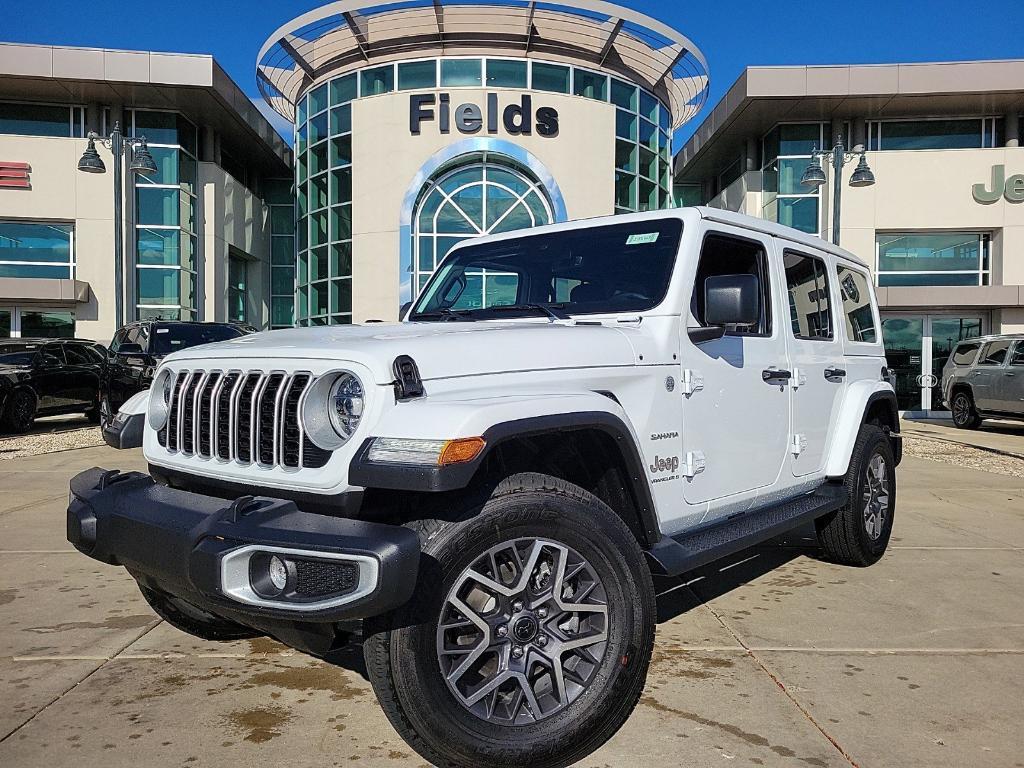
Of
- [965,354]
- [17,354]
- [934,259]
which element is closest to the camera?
[17,354]

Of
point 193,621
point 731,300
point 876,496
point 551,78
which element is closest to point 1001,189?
point 551,78

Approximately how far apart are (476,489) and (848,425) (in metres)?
3.05

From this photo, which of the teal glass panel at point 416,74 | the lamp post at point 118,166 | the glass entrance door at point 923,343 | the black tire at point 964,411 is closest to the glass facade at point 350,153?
the teal glass panel at point 416,74

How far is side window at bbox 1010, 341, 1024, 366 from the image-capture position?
14.8 metres

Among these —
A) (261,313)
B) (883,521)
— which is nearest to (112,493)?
(883,521)

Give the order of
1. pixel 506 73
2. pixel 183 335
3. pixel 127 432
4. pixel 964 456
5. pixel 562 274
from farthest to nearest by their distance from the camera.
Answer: pixel 506 73 < pixel 183 335 < pixel 964 456 < pixel 562 274 < pixel 127 432

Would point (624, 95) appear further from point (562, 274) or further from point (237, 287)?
point (562, 274)

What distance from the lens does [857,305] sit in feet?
17.7

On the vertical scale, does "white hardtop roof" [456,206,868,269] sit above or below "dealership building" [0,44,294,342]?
below

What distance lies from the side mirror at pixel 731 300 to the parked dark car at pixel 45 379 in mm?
12940

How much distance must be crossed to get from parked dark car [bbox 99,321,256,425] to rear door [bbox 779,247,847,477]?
8820 millimetres

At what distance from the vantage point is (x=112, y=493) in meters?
2.95

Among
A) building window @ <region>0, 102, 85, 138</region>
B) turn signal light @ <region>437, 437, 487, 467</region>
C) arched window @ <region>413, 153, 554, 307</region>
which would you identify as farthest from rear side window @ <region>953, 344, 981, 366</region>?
building window @ <region>0, 102, 85, 138</region>

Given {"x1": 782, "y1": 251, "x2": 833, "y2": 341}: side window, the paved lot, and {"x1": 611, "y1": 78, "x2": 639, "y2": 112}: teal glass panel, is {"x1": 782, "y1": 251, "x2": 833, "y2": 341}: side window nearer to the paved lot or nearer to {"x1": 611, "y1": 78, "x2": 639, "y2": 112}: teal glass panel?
the paved lot
